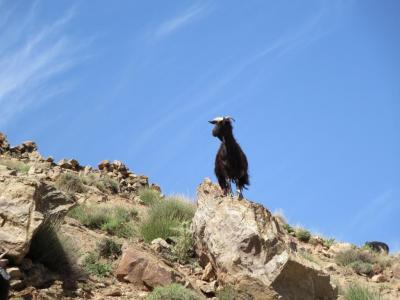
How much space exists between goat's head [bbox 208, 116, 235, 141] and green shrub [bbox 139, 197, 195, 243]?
1993mm

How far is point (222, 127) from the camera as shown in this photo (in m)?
13.8

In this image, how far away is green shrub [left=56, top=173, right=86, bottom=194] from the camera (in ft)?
59.5

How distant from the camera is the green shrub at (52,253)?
10055 millimetres

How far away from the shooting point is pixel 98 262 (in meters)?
11.3

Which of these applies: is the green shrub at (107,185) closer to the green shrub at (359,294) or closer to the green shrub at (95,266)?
the green shrub at (95,266)

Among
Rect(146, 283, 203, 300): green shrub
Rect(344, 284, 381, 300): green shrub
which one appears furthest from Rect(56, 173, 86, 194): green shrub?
Rect(146, 283, 203, 300): green shrub

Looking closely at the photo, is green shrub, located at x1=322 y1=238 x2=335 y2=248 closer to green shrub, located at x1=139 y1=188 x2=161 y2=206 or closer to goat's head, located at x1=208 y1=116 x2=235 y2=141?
green shrub, located at x1=139 y1=188 x2=161 y2=206

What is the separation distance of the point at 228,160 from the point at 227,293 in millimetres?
4058

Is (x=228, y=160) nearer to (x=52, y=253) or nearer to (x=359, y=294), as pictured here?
(x=359, y=294)

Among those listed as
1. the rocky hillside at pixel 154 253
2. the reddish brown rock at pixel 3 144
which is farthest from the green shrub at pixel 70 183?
the reddish brown rock at pixel 3 144

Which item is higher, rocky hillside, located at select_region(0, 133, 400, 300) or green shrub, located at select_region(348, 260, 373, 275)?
green shrub, located at select_region(348, 260, 373, 275)

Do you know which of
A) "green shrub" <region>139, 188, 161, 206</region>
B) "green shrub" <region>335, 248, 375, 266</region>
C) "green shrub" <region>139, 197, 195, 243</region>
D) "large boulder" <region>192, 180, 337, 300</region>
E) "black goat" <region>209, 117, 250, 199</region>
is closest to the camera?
"large boulder" <region>192, 180, 337, 300</region>

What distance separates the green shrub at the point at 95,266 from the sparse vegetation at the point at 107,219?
2.41 m

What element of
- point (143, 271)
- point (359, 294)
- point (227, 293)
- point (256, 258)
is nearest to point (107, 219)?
point (143, 271)
